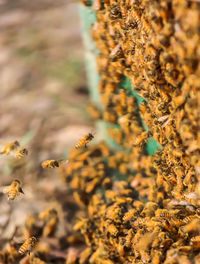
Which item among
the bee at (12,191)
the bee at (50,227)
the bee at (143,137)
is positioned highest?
the bee at (143,137)

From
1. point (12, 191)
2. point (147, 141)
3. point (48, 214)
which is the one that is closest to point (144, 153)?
point (147, 141)

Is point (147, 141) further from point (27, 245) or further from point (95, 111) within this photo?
point (95, 111)

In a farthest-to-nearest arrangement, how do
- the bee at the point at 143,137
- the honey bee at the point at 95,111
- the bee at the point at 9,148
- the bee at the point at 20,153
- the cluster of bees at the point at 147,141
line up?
the honey bee at the point at 95,111 < the bee at the point at 9,148 < the bee at the point at 20,153 < the bee at the point at 143,137 < the cluster of bees at the point at 147,141

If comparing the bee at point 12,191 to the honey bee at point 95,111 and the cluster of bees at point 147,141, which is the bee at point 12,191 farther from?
the honey bee at point 95,111

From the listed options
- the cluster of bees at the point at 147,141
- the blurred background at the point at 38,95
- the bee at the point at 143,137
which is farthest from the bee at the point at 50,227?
the bee at the point at 143,137

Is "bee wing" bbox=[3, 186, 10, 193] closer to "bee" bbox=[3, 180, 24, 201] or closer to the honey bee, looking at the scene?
"bee" bbox=[3, 180, 24, 201]

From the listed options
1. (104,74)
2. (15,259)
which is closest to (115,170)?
(104,74)

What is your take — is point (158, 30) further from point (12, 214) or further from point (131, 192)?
point (12, 214)
